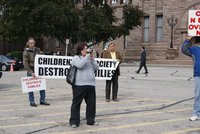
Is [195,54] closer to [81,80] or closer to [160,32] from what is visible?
[81,80]

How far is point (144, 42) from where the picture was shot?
53375 mm

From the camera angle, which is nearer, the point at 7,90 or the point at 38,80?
the point at 38,80

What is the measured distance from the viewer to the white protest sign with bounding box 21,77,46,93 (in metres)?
11.2

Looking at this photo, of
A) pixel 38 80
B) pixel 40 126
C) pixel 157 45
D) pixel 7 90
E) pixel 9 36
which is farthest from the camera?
pixel 157 45

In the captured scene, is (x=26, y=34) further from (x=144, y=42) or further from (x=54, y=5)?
(x=144, y=42)

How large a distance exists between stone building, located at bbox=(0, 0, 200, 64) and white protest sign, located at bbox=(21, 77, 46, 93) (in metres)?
35.5

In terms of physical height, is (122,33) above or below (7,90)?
above

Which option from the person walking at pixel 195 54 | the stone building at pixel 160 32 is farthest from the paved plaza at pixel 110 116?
the stone building at pixel 160 32

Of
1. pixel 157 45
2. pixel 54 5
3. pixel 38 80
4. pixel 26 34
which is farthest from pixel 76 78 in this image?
pixel 157 45

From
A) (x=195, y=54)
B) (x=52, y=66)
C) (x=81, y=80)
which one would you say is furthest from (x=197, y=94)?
(x=52, y=66)

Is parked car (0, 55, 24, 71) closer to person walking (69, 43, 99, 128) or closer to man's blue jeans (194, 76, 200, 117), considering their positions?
person walking (69, 43, 99, 128)

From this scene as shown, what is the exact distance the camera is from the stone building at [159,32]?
48812 mm

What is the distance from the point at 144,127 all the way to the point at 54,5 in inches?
Result: 1114

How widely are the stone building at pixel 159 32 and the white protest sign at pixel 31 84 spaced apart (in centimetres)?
3552
